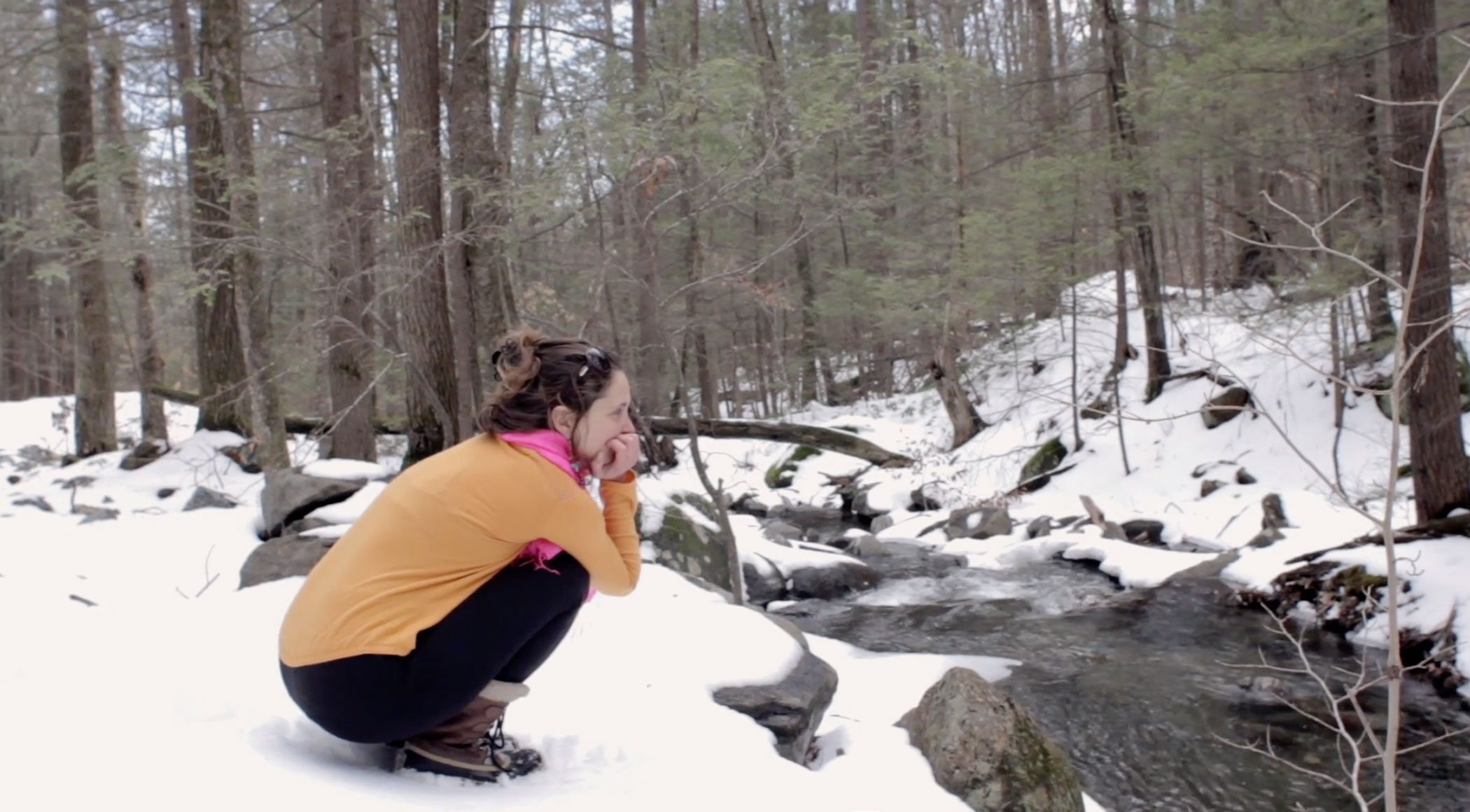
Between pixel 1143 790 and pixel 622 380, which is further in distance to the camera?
pixel 1143 790

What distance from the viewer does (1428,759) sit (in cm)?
474

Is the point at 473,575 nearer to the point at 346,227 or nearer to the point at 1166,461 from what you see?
the point at 346,227

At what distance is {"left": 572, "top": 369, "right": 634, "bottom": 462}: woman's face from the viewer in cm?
242

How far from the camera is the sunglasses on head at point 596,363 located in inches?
95.2

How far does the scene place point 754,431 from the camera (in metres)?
10.8

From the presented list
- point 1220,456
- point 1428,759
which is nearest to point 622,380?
point 1428,759

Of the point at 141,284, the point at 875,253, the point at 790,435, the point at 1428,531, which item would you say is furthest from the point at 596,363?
the point at 875,253

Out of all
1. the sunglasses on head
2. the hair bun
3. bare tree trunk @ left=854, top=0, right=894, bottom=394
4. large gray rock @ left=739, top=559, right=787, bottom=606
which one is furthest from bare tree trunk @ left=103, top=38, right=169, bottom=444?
bare tree trunk @ left=854, top=0, right=894, bottom=394

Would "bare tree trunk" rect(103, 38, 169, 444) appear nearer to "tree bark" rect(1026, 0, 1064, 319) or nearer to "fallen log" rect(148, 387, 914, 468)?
"fallen log" rect(148, 387, 914, 468)

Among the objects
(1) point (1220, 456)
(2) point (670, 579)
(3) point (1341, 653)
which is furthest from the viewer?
(1) point (1220, 456)

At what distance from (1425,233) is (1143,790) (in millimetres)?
4170

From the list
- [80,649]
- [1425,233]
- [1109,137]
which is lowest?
[80,649]

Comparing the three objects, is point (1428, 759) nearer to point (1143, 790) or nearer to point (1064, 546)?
point (1143, 790)

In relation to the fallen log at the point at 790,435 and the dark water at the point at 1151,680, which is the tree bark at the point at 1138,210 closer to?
the fallen log at the point at 790,435
